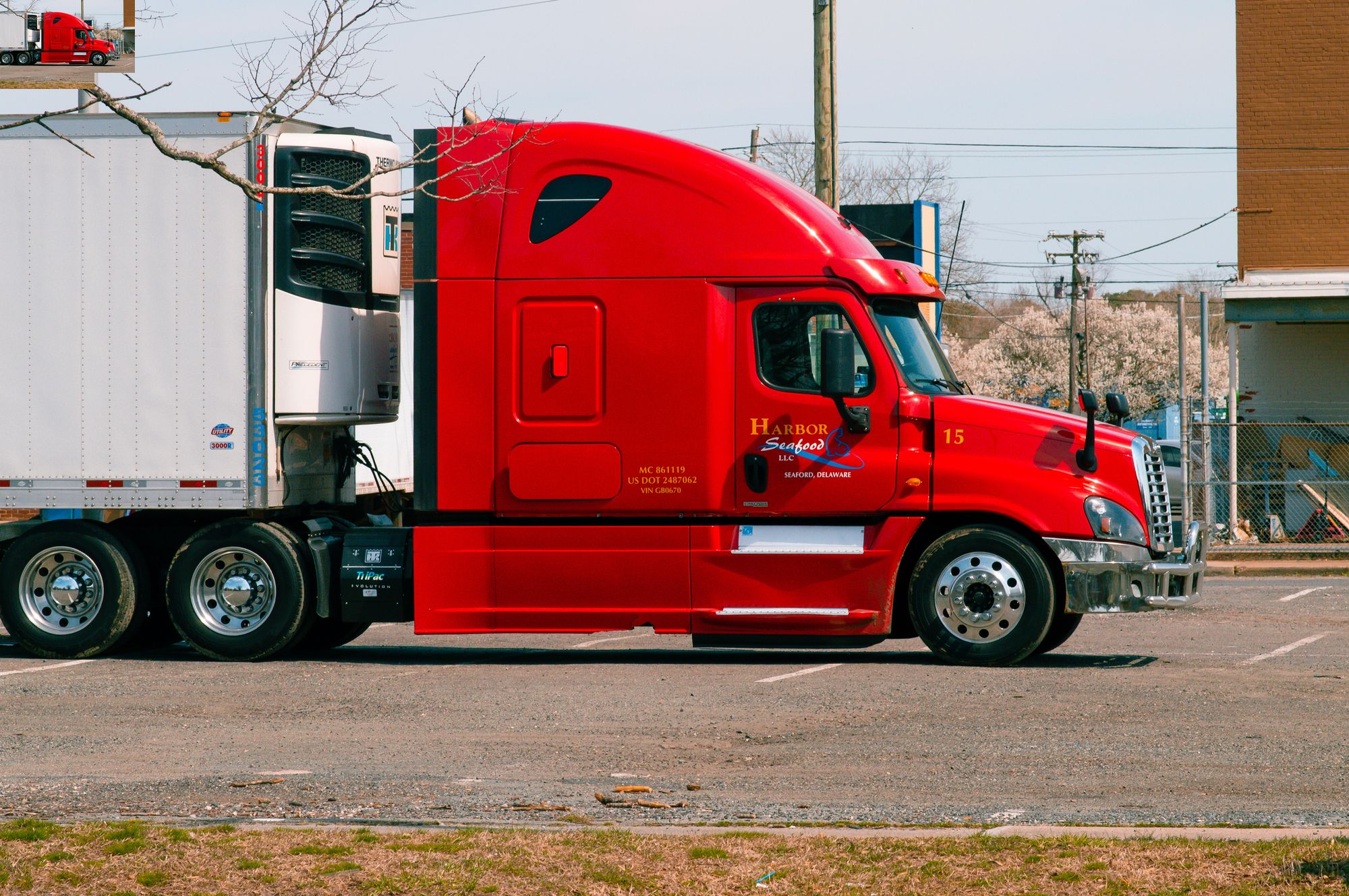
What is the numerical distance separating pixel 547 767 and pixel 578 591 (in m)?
3.60

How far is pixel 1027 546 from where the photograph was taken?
11.2 metres

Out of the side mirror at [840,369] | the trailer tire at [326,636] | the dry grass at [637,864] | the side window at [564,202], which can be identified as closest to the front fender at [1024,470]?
the side mirror at [840,369]

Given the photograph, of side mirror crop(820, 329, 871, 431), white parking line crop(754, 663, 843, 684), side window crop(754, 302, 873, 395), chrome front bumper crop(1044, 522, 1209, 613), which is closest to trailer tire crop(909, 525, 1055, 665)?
chrome front bumper crop(1044, 522, 1209, 613)

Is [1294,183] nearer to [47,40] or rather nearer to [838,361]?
[838,361]

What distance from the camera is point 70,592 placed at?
12375 mm

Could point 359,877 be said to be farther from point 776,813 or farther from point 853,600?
point 853,600

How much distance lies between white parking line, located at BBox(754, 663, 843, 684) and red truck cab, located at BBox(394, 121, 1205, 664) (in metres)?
0.26

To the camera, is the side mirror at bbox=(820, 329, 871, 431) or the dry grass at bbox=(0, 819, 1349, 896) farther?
the side mirror at bbox=(820, 329, 871, 431)

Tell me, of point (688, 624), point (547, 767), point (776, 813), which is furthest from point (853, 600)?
point (776, 813)

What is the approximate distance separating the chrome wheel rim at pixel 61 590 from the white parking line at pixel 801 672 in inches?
203

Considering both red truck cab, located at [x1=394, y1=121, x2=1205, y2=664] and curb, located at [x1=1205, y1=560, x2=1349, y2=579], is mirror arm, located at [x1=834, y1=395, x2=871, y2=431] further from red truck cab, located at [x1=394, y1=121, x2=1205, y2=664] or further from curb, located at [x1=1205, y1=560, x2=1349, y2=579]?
curb, located at [x1=1205, y1=560, x2=1349, y2=579]

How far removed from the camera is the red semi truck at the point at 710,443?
11227 millimetres

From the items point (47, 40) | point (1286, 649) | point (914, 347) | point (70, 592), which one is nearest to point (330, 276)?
point (70, 592)

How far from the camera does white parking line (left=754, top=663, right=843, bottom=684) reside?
11.0 meters
